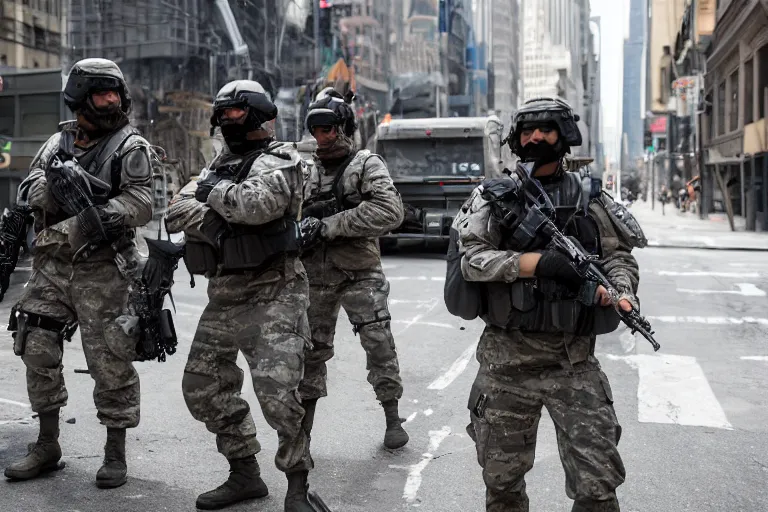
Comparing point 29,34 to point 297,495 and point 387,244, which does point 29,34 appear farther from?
point 297,495

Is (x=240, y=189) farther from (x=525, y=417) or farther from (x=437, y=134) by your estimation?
(x=437, y=134)

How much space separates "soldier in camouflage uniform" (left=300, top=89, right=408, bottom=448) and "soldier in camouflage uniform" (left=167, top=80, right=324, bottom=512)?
0.90 meters

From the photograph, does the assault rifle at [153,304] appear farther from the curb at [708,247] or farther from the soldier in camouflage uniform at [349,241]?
the curb at [708,247]

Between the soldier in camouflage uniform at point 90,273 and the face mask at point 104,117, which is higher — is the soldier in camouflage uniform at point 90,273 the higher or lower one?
the lower one

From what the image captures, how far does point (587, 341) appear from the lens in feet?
11.3

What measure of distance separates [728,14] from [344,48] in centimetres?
2550

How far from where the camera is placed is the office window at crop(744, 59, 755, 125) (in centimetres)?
2975

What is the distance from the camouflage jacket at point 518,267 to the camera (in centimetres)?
335

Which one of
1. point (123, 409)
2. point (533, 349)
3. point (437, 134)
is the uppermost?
point (437, 134)

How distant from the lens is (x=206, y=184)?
4176 mm

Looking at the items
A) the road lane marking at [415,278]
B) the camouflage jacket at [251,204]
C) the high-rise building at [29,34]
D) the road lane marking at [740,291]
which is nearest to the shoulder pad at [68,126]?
the camouflage jacket at [251,204]

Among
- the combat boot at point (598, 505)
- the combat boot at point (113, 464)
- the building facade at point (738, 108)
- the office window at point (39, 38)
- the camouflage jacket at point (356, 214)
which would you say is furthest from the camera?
the building facade at point (738, 108)

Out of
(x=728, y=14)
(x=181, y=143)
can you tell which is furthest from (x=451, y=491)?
(x=728, y=14)

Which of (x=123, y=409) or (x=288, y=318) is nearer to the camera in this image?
(x=288, y=318)
